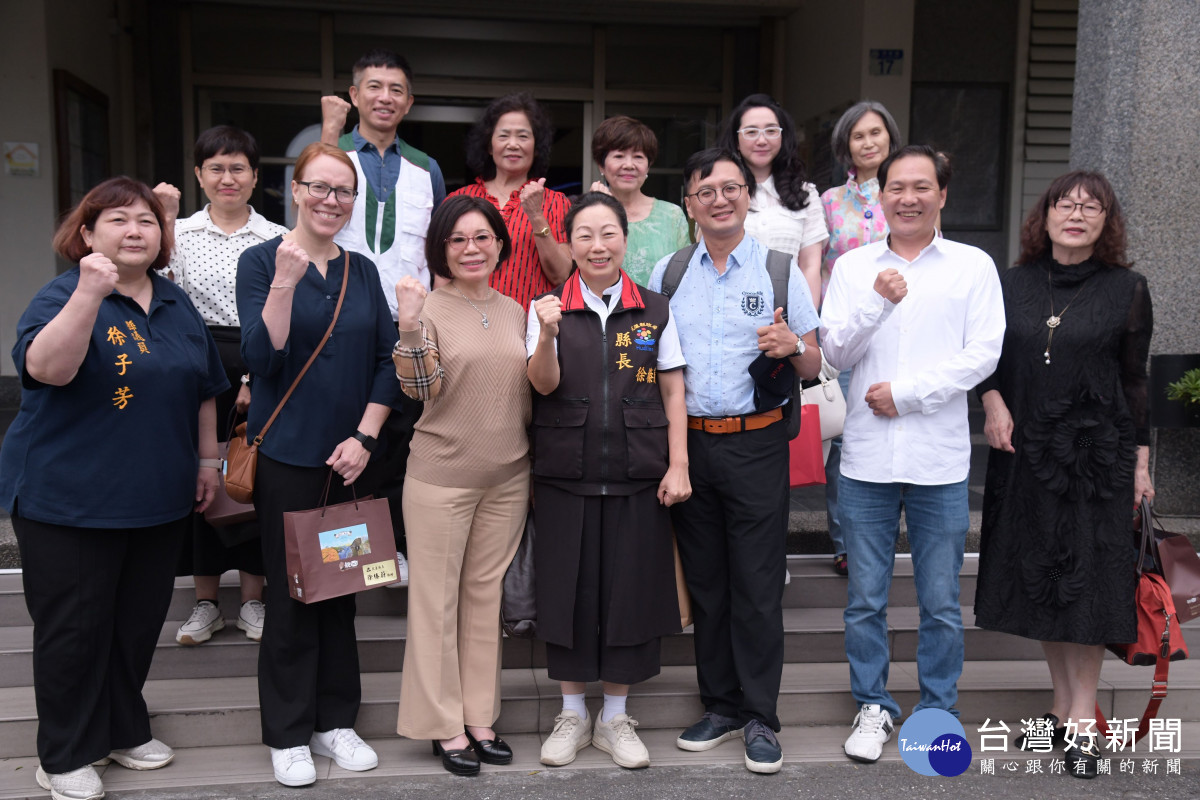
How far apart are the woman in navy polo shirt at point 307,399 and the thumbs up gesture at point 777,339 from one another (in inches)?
48.6

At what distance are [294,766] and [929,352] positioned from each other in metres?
2.57

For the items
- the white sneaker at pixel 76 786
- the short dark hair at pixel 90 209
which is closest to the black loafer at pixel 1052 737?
the white sneaker at pixel 76 786

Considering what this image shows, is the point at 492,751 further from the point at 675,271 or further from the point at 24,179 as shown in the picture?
the point at 24,179

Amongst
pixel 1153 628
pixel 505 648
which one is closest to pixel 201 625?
pixel 505 648

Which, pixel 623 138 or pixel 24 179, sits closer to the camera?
pixel 623 138

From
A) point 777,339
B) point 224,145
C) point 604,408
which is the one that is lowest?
point 604,408

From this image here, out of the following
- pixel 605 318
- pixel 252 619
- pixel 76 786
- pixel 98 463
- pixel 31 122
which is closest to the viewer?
pixel 98 463

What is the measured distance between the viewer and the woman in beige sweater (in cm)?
329

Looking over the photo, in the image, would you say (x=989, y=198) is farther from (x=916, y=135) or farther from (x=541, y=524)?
(x=541, y=524)

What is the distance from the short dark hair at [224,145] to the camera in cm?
374

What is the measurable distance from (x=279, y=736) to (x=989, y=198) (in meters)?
7.78

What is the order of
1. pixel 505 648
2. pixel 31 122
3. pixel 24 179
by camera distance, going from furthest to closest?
pixel 24 179, pixel 31 122, pixel 505 648

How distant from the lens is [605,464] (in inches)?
131

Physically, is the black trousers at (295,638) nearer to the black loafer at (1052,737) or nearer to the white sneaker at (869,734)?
the white sneaker at (869,734)
